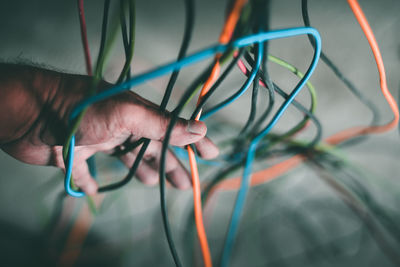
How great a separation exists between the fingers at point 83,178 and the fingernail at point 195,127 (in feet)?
0.78

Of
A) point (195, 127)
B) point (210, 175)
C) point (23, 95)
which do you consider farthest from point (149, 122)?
point (210, 175)

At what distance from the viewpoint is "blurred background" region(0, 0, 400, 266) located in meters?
0.40

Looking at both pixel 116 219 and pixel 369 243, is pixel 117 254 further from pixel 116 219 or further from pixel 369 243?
pixel 369 243

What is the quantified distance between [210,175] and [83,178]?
342 mm

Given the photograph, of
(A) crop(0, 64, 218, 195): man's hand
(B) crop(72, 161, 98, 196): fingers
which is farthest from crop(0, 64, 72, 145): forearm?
(B) crop(72, 161, 98, 196): fingers

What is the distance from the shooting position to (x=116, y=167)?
55 cm

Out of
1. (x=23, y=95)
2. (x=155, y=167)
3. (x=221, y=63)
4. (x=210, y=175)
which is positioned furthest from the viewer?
(x=210, y=175)

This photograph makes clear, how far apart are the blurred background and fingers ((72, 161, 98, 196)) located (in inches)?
5.9

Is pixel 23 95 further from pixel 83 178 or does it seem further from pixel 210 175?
pixel 210 175

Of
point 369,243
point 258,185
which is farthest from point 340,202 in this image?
point 258,185

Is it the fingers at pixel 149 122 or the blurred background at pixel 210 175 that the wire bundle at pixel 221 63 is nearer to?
the fingers at pixel 149 122

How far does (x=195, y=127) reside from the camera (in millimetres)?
260

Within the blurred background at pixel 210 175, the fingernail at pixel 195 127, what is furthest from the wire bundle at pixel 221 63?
the blurred background at pixel 210 175

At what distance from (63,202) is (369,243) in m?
0.88
